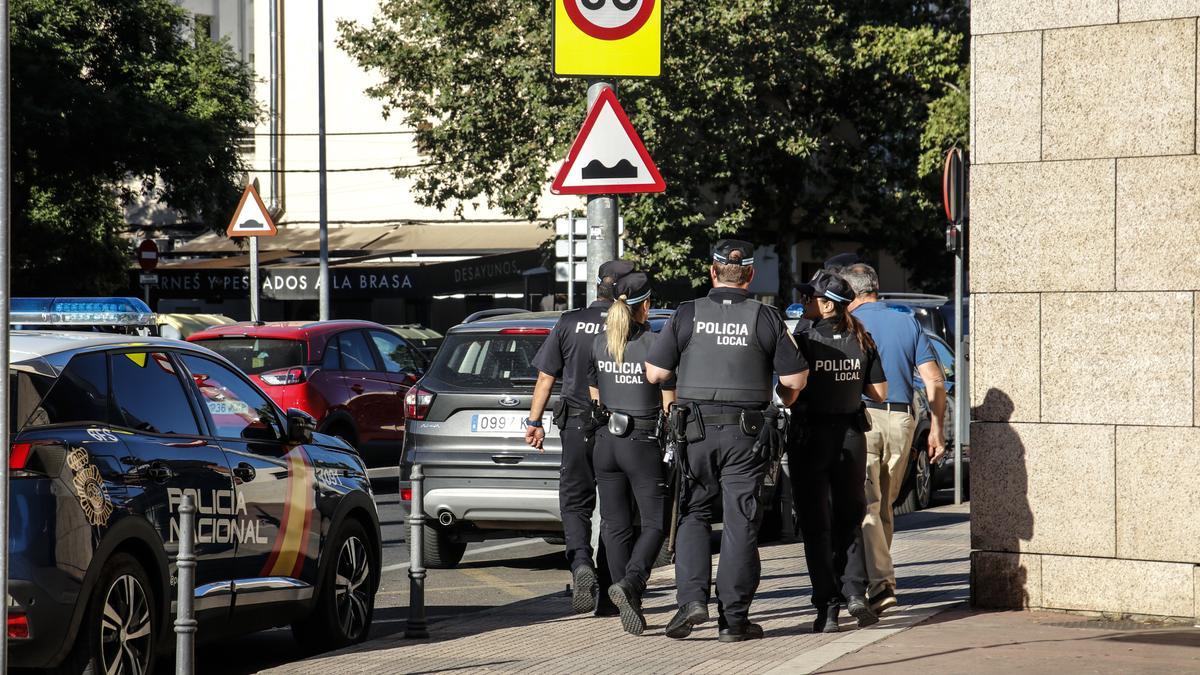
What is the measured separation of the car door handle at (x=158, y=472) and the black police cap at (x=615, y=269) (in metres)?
2.69

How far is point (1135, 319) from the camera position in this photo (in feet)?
26.6

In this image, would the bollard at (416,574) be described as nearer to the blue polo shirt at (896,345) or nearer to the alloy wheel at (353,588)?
the alloy wheel at (353,588)

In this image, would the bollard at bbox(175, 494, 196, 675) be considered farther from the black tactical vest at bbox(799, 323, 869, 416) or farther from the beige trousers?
the beige trousers

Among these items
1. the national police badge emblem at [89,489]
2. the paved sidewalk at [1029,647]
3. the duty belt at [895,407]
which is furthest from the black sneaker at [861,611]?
the national police badge emblem at [89,489]

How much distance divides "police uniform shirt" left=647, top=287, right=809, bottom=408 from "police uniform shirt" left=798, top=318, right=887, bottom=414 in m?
0.32

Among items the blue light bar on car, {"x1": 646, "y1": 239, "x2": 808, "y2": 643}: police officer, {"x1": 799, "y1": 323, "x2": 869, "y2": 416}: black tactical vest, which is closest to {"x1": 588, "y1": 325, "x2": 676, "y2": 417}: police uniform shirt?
{"x1": 646, "y1": 239, "x2": 808, "y2": 643}: police officer

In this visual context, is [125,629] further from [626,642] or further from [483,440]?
[483,440]

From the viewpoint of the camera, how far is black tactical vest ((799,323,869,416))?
8.14m

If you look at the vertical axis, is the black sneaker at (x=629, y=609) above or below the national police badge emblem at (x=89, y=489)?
below

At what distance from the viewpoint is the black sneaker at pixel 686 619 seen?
780 cm

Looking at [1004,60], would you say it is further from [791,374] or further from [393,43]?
[393,43]

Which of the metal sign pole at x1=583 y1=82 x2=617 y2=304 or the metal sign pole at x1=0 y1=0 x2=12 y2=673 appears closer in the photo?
the metal sign pole at x1=0 y1=0 x2=12 y2=673

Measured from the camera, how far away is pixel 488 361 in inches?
435

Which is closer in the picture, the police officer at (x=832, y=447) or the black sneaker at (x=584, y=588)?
the police officer at (x=832, y=447)
